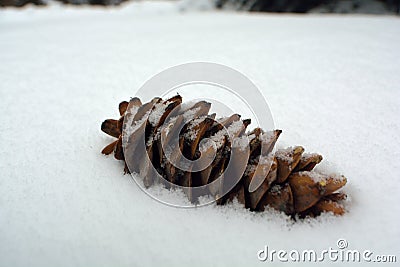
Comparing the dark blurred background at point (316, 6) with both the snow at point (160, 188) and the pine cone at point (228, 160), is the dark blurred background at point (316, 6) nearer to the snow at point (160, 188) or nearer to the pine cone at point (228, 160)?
the snow at point (160, 188)

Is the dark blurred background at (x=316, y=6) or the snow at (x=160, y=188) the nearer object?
the snow at (x=160, y=188)

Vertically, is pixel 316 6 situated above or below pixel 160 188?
above

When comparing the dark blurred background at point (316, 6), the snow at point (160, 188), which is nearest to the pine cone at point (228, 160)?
the snow at point (160, 188)

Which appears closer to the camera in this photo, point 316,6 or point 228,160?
point 228,160

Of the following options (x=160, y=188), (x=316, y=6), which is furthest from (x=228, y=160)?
(x=316, y=6)

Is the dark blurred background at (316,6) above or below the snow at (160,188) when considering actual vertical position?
above

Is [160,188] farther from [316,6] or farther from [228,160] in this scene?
[316,6]

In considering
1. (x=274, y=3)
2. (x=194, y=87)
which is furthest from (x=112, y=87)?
(x=274, y=3)
